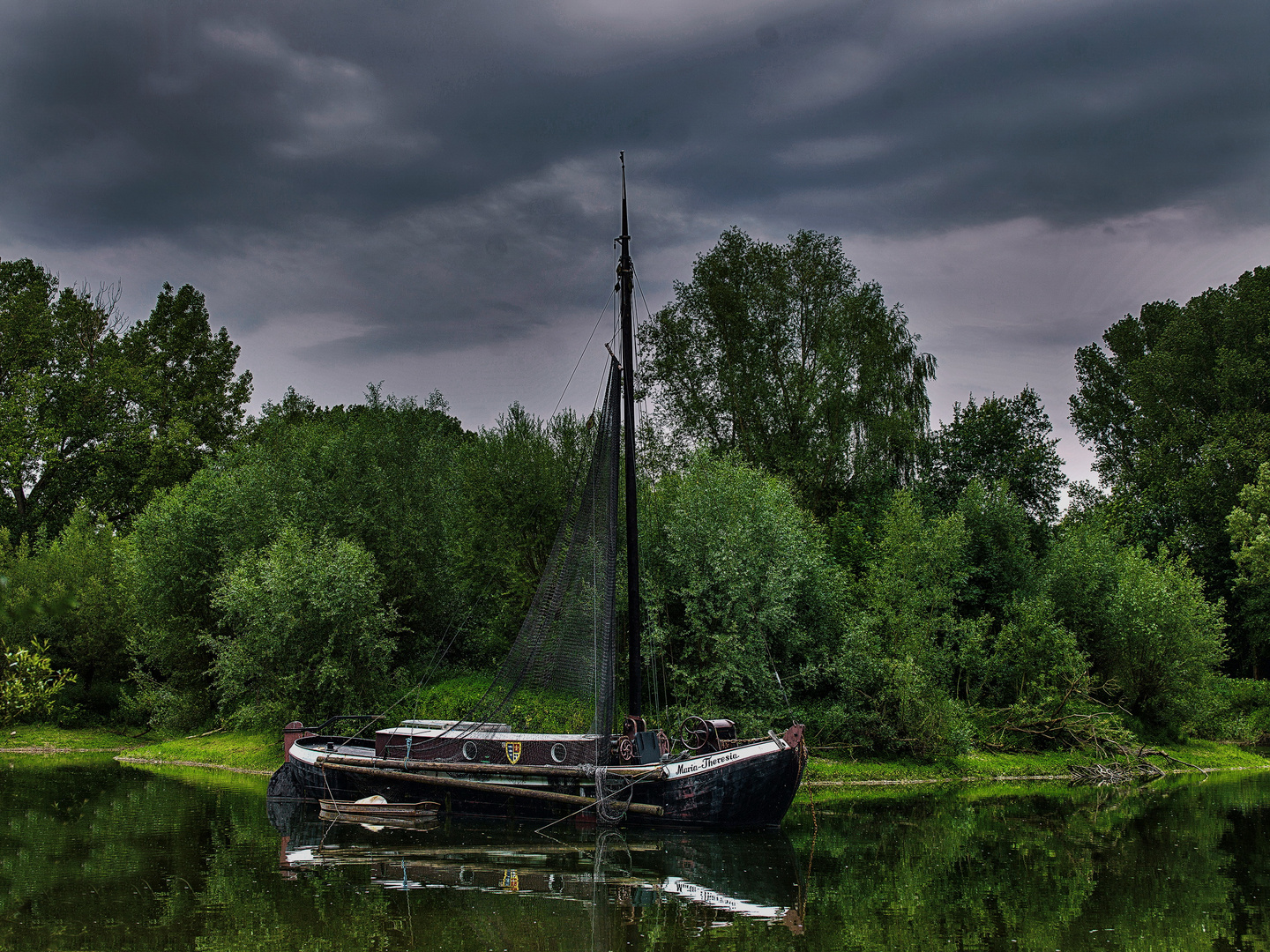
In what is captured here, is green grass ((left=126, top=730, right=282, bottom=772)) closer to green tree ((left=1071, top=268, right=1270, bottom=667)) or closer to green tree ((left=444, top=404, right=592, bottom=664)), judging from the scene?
green tree ((left=444, top=404, right=592, bottom=664))

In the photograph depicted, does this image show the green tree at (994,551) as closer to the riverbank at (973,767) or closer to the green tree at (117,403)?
the riverbank at (973,767)

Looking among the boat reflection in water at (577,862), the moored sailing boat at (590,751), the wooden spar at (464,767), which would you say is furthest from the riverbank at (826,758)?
the wooden spar at (464,767)

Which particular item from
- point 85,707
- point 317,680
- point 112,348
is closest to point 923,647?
point 317,680

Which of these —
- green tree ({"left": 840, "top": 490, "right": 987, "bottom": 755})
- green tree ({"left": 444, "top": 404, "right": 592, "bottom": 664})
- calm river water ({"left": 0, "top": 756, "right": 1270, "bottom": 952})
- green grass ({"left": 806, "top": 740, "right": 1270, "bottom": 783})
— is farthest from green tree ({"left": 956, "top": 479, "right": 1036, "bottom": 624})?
green tree ({"left": 444, "top": 404, "right": 592, "bottom": 664})

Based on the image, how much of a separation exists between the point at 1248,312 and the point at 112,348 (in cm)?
6464

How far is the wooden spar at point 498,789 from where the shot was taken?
24.8 metres

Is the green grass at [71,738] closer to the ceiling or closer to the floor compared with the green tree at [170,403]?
closer to the floor

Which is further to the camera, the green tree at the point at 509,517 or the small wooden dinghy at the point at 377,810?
the green tree at the point at 509,517

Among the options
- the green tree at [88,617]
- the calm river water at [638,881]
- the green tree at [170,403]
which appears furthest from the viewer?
the green tree at [170,403]

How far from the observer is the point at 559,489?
132ft

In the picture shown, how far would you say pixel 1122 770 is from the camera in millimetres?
36906

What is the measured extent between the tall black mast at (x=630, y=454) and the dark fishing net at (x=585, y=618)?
0.52 metres

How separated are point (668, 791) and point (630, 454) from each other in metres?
9.49

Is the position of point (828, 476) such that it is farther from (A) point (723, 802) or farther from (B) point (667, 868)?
(B) point (667, 868)
